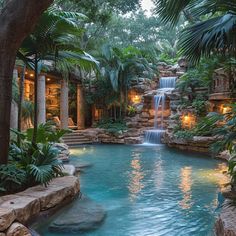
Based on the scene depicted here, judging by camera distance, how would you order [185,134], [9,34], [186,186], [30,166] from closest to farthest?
[9,34], [30,166], [186,186], [185,134]

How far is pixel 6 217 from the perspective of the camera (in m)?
3.29

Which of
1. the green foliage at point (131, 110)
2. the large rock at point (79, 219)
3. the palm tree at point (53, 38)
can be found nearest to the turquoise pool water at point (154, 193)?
the large rock at point (79, 219)

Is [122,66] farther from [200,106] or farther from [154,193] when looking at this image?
[154,193]

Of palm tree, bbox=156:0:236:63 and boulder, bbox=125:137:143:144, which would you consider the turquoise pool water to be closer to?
palm tree, bbox=156:0:236:63

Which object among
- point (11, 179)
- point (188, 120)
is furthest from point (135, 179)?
point (188, 120)

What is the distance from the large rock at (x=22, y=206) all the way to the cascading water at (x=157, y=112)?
1142 centimetres

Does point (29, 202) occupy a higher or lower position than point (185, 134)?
lower

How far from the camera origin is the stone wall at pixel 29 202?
3301 mm

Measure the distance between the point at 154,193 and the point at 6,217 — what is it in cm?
337

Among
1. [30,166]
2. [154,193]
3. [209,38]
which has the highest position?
[209,38]

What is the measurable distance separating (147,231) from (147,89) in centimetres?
1448

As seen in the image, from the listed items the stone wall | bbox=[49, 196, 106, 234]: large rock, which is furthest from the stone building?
bbox=[49, 196, 106, 234]: large rock

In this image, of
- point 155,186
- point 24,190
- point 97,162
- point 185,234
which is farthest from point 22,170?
point 97,162

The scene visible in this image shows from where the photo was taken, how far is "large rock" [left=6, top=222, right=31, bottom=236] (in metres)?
3.25
